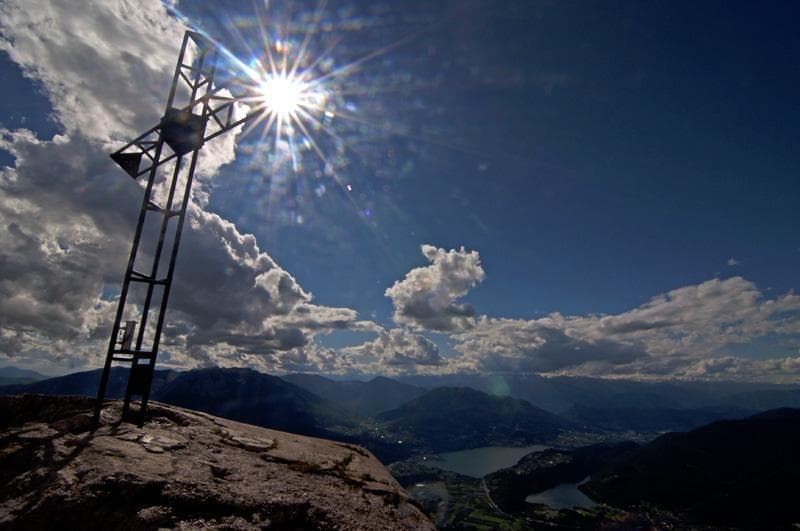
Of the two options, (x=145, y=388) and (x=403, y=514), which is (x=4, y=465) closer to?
(x=145, y=388)

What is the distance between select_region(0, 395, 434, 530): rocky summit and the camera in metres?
6.24

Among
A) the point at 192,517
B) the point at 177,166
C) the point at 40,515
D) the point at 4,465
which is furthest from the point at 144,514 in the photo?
the point at 177,166

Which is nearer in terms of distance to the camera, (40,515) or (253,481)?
(40,515)

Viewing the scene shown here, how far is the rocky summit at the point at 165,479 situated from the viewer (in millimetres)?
6242

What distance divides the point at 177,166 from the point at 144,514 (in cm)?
1174

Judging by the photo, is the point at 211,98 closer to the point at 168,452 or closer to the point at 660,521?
the point at 168,452

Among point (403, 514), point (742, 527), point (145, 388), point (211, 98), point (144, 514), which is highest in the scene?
point (211, 98)

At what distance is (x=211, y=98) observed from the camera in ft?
45.3

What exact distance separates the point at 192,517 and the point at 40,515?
2.21 m

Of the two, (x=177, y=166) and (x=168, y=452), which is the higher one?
(x=177, y=166)

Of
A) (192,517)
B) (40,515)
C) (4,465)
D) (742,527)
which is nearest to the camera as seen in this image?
(40,515)

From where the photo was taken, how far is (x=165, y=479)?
23.4ft

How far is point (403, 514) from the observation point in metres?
8.53

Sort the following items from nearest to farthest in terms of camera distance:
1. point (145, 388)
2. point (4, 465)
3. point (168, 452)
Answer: point (4, 465)
point (168, 452)
point (145, 388)
